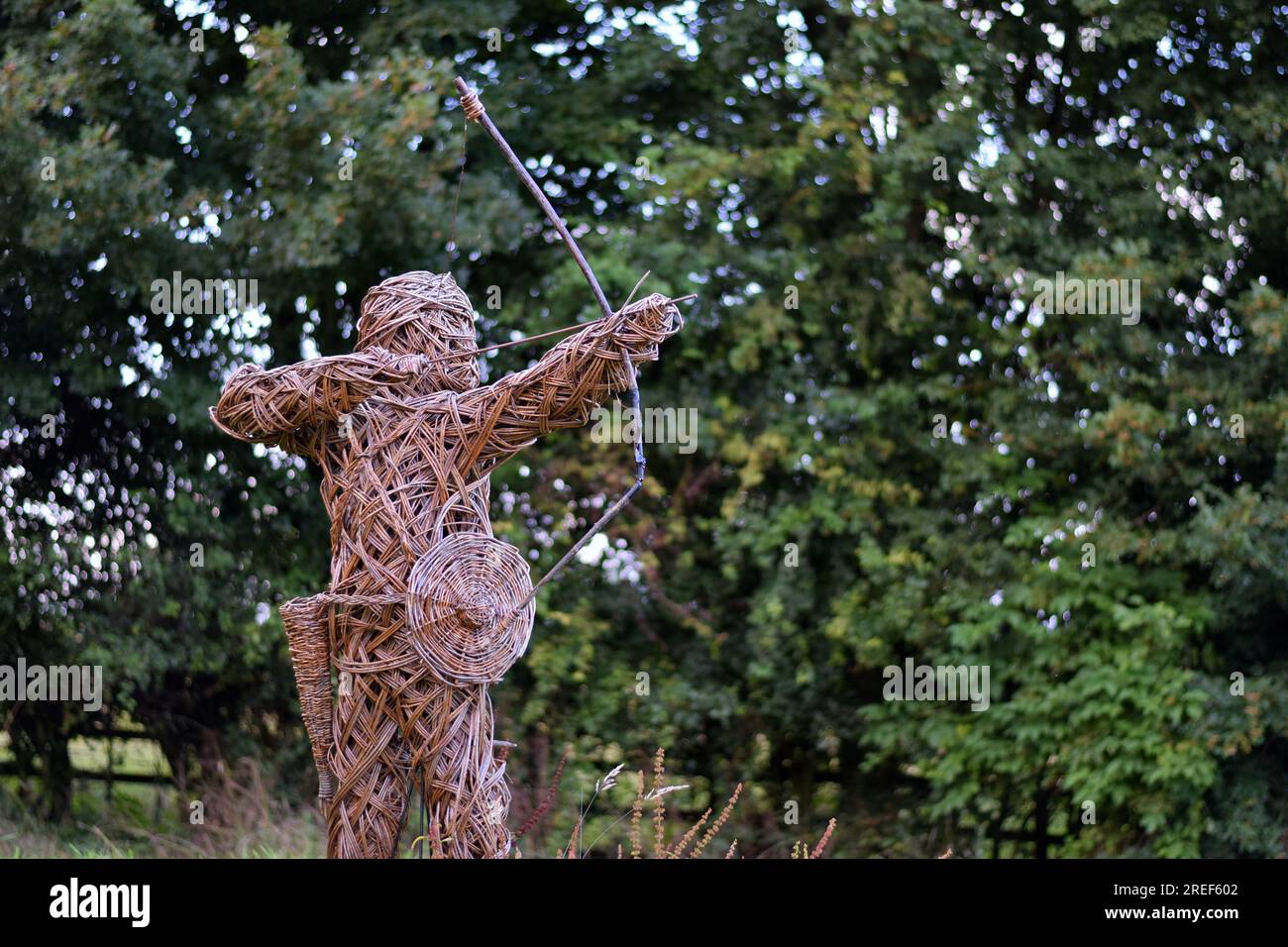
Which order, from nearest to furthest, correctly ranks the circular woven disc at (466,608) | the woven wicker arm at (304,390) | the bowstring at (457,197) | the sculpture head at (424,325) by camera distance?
the circular woven disc at (466,608), the woven wicker arm at (304,390), the sculpture head at (424,325), the bowstring at (457,197)

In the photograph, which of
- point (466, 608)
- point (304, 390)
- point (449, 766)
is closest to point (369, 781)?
point (449, 766)

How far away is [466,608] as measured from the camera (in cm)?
381

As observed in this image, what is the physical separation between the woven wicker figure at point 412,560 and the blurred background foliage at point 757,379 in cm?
424

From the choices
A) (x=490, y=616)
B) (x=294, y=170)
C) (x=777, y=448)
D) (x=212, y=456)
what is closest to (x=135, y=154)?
(x=294, y=170)

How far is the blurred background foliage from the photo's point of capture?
26.6ft

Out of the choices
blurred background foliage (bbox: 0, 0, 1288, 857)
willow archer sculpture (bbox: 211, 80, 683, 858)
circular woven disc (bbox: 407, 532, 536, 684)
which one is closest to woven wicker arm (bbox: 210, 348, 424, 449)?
willow archer sculpture (bbox: 211, 80, 683, 858)

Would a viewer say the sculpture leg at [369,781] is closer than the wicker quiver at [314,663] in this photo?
Yes

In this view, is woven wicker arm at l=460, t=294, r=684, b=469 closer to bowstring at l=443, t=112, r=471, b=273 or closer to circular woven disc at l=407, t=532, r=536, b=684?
circular woven disc at l=407, t=532, r=536, b=684

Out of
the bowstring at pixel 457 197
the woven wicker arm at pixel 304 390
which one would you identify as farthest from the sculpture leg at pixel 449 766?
the bowstring at pixel 457 197

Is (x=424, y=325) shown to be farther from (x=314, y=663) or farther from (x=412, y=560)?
(x=314, y=663)

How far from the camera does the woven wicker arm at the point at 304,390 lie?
13.0 feet

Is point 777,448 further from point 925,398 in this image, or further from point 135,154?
point 135,154

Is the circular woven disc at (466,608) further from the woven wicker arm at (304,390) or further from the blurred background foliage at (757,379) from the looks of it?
the blurred background foliage at (757,379)

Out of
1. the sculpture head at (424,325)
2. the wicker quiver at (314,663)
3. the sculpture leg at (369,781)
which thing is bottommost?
the sculpture leg at (369,781)
